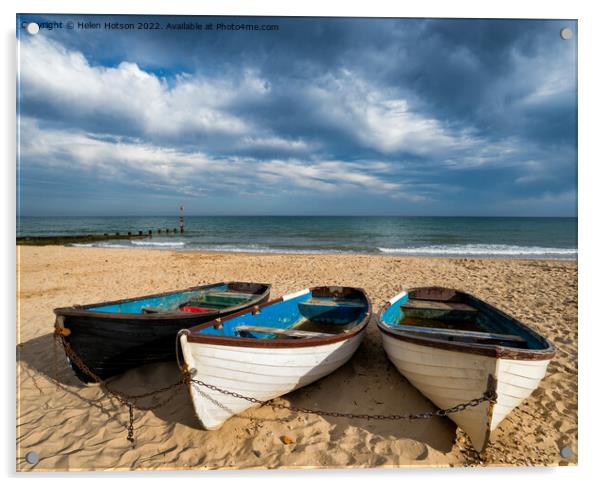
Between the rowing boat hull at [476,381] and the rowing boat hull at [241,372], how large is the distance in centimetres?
100

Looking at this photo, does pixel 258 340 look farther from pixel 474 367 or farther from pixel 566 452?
pixel 566 452

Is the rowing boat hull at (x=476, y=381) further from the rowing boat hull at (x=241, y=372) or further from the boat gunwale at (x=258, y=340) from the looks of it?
the rowing boat hull at (x=241, y=372)

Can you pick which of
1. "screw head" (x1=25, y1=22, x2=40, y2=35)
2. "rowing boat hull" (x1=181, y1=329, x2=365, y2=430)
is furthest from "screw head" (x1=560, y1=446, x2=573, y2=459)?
"screw head" (x1=25, y1=22, x2=40, y2=35)

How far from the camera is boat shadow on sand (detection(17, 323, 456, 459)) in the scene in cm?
298

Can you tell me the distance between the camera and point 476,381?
2.52 meters

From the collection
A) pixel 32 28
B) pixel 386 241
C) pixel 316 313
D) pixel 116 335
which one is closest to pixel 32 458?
pixel 116 335

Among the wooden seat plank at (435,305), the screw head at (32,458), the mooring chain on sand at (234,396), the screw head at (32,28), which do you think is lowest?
the screw head at (32,458)

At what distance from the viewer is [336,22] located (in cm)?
327

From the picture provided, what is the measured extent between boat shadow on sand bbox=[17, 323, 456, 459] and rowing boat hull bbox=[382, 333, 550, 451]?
352 millimetres

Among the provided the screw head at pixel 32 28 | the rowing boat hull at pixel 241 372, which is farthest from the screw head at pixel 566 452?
the screw head at pixel 32 28

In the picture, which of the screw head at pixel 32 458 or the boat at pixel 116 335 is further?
the boat at pixel 116 335

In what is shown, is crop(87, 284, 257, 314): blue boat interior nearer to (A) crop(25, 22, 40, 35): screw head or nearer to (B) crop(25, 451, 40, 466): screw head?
(B) crop(25, 451, 40, 466): screw head

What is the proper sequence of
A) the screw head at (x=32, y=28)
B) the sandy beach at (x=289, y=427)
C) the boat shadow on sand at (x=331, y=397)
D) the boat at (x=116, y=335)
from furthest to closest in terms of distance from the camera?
the boat at (x=116, y=335) → the screw head at (x=32, y=28) → the boat shadow on sand at (x=331, y=397) → the sandy beach at (x=289, y=427)

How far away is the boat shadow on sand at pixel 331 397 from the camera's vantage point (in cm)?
298
